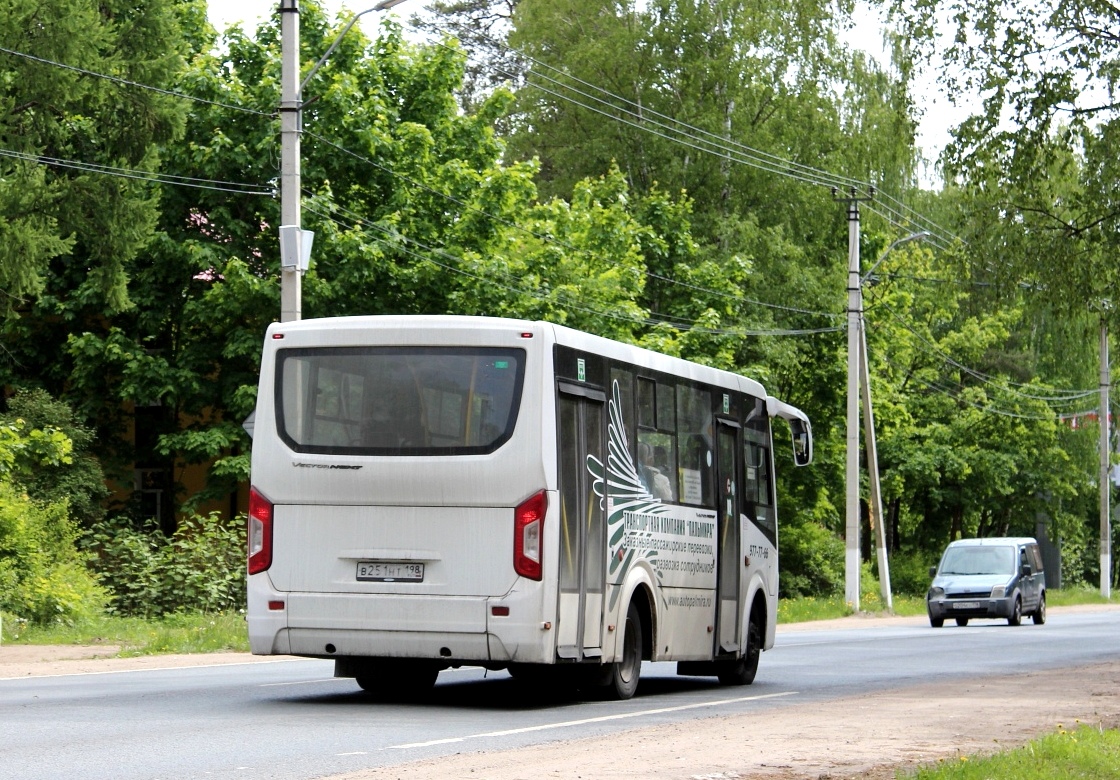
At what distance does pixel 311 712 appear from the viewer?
46.6 ft

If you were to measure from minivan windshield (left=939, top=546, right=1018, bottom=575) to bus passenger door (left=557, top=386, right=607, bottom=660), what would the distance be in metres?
27.0

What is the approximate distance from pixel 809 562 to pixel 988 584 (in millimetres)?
14769

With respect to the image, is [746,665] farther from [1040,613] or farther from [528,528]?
[1040,613]

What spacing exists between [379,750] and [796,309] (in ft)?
138

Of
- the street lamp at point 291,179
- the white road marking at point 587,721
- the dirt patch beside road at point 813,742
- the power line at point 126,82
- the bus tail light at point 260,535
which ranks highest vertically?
the power line at point 126,82

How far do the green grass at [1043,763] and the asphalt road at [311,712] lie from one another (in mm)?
2968

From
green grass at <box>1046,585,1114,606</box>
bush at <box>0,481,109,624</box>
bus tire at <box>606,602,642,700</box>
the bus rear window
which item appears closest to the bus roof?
the bus rear window

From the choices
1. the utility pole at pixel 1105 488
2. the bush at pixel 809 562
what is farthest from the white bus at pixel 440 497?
the utility pole at pixel 1105 488

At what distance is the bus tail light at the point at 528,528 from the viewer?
558 inches

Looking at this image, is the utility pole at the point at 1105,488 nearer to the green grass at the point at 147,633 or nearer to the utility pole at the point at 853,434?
→ the utility pole at the point at 853,434

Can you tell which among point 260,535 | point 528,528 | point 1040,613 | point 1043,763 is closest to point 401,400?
point 528,528

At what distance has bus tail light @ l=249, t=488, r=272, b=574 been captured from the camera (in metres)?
14.7

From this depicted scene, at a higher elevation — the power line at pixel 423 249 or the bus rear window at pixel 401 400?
the power line at pixel 423 249

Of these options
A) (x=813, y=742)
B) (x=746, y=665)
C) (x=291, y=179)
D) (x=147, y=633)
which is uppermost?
(x=291, y=179)
